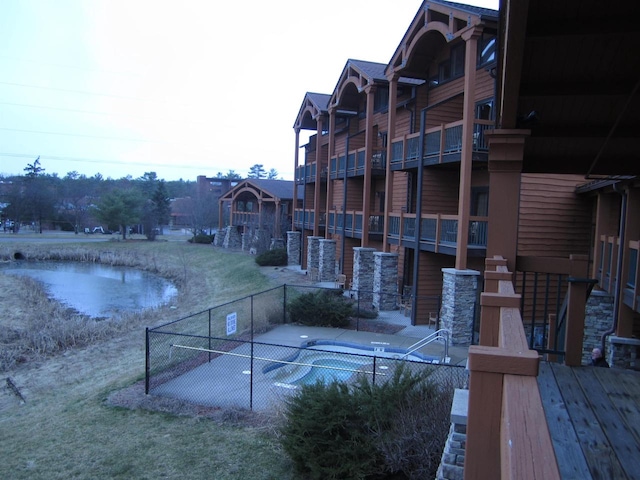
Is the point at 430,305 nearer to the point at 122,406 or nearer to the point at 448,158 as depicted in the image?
the point at 448,158

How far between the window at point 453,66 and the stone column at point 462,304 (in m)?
7.78

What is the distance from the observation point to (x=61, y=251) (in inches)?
2080

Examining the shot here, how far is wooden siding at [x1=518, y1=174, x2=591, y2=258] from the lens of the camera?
55.0ft

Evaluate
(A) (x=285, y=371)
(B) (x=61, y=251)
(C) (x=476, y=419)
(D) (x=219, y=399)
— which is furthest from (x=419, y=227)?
(B) (x=61, y=251)

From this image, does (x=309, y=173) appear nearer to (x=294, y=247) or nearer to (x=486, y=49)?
(x=294, y=247)

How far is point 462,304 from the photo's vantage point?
15789 millimetres

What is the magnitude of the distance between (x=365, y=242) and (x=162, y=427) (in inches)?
562

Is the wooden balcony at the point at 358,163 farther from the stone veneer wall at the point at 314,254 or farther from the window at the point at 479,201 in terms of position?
the window at the point at 479,201

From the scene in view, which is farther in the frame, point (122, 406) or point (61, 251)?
point (61, 251)

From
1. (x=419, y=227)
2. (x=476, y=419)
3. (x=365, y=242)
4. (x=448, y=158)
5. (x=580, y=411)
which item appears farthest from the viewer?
(x=365, y=242)

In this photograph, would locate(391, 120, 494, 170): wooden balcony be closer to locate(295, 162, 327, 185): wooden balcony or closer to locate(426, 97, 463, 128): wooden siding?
locate(426, 97, 463, 128): wooden siding

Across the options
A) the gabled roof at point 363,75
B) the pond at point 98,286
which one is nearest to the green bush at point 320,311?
the gabled roof at point 363,75

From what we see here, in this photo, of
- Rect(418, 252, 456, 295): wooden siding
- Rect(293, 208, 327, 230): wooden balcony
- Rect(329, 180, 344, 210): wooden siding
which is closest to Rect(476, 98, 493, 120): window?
Rect(418, 252, 456, 295): wooden siding

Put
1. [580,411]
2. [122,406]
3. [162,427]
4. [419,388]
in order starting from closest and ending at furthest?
1. [580,411]
2. [419,388]
3. [162,427]
4. [122,406]
